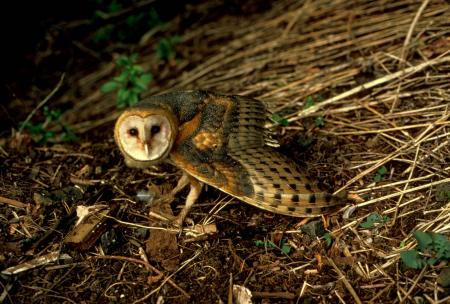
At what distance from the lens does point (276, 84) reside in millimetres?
4590

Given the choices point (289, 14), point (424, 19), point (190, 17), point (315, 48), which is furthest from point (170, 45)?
point (424, 19)

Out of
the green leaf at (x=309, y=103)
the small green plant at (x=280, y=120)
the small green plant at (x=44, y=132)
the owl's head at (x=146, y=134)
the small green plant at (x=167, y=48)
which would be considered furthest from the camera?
the small green plant at (x=167, y=48)

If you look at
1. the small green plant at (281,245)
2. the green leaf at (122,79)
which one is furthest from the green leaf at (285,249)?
the green leaf at (122,79)

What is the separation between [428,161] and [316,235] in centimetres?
104

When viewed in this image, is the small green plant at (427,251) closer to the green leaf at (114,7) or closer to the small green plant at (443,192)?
the small green plant at (443,192)

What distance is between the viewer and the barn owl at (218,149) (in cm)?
304

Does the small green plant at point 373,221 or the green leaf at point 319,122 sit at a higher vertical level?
the green leaf at point 319,122

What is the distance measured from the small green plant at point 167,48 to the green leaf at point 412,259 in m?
3.80

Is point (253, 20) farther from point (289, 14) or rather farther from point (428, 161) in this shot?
point (428, 161)

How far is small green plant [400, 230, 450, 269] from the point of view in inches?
106

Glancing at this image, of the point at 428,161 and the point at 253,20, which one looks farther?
the point at 253,20

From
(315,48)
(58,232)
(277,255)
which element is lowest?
(277,255)

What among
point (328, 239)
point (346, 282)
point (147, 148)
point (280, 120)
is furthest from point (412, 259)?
point (147, 148)

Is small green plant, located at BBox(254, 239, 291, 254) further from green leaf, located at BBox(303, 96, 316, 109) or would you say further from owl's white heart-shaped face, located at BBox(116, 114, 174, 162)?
green leaf, located at BBox(303, 96, 316, 109)
